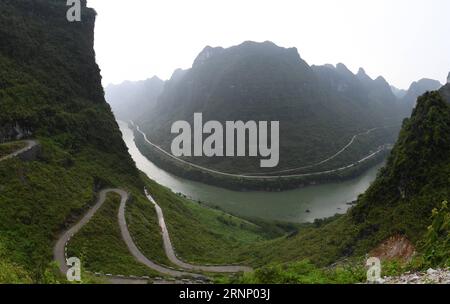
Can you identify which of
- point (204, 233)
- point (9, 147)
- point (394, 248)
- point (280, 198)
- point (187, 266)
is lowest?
point (280, 198)

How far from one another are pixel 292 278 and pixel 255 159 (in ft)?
365

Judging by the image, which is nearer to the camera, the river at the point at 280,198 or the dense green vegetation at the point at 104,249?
the dense green vegetation at the point at 104,249

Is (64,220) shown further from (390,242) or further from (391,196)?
(391,196)

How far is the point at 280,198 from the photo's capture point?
305 feet

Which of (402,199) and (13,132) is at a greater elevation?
(13,132)

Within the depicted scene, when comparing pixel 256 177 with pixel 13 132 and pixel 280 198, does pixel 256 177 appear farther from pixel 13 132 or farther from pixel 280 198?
pixel 13 132

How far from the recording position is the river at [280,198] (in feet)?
255

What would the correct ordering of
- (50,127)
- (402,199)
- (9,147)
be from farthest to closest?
(50,127) → (9,147) → (402,199)

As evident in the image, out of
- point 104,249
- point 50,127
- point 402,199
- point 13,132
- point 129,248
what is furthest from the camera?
point 50,127

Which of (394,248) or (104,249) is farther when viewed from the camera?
(104,249)

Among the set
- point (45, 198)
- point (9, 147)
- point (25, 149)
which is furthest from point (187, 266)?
point (9, 147)

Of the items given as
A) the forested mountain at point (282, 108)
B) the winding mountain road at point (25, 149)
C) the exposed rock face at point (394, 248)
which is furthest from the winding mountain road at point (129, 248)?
the forested mountain at point (282, 108)

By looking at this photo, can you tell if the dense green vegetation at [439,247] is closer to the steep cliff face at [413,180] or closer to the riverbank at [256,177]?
the steep cliff face at [413,180]
